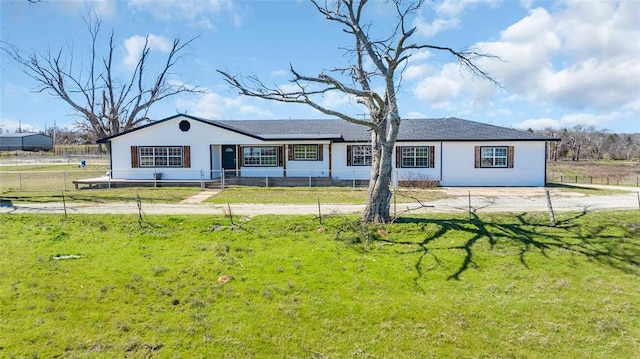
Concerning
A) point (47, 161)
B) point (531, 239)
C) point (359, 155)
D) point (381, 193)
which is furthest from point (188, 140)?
point (47, 161)

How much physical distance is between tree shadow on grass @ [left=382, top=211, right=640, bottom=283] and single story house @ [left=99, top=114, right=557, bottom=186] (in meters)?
10.2

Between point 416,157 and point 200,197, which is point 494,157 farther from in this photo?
point 200,197

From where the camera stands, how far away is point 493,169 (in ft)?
70.2

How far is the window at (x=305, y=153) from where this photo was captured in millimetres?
22797

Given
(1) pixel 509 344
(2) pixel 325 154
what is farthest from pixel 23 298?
(2) pixel 325 154

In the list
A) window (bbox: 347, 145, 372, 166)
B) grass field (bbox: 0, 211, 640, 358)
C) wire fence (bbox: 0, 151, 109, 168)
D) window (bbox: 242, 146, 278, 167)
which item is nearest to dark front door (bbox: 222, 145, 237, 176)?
window (bbox: 242, 146, 278, 167)

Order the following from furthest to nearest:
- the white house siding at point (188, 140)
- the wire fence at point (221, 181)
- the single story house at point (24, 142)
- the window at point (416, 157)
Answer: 1. the single story house at point (24, 142)
2. the white house siding at point (188, 140)
3. the window at point (416, 157)
4. the wire fence at point (221, 181)

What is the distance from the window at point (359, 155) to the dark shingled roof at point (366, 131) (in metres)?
0.46

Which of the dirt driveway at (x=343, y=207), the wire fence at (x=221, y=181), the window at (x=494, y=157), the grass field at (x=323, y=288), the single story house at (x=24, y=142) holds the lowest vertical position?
the grass field at (x=323, y=288)

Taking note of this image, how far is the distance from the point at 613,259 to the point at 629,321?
2.64 m

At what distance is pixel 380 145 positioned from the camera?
11.3 metres

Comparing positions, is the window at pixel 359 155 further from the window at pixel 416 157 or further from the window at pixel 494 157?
the window at pixel 494 157

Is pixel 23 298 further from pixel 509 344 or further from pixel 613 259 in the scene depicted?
pixel 613 259

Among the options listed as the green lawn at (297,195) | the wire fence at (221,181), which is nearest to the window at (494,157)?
the wire fence at (221,181)
